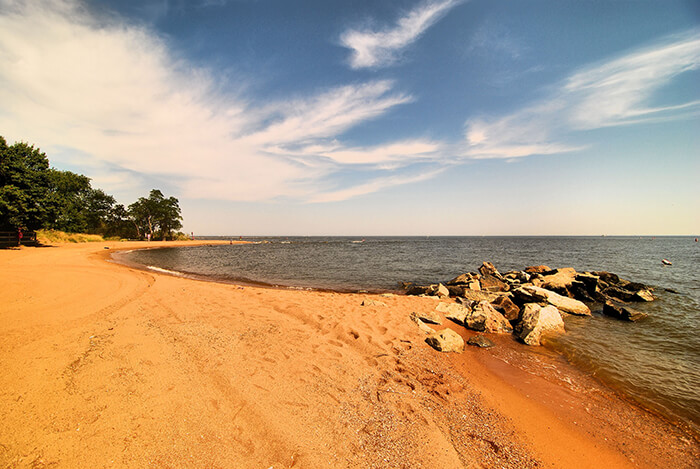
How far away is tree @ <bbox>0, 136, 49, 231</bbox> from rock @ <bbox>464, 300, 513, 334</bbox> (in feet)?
133

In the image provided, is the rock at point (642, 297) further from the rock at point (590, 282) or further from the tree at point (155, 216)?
the tree at point (155, 216)

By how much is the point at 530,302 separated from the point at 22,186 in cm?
4602

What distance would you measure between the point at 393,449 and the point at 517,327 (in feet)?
27.6

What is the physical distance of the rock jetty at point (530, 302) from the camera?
32.4 ft

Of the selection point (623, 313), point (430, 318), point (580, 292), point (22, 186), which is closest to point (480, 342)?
point (430, 318)

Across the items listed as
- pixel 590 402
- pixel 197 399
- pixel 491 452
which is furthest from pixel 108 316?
pixel 590 402

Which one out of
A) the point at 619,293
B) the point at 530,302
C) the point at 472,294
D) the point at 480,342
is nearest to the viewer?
the point at 480,342

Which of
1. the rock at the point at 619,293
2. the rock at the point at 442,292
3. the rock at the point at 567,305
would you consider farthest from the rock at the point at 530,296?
the rock at the point at 619,293

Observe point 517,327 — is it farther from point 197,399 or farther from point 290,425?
point 197,399

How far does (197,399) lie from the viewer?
443cm

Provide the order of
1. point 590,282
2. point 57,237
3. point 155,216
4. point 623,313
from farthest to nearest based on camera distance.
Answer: point 155,216
point 57,237
point 590,282
point 623,313

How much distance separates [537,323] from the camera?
943 cm

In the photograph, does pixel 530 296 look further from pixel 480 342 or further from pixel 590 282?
pixel 590 282

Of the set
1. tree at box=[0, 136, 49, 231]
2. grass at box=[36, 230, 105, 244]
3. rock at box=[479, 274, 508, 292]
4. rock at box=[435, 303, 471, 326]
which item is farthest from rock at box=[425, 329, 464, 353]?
grass at box=[36, 230, 105, 244]
